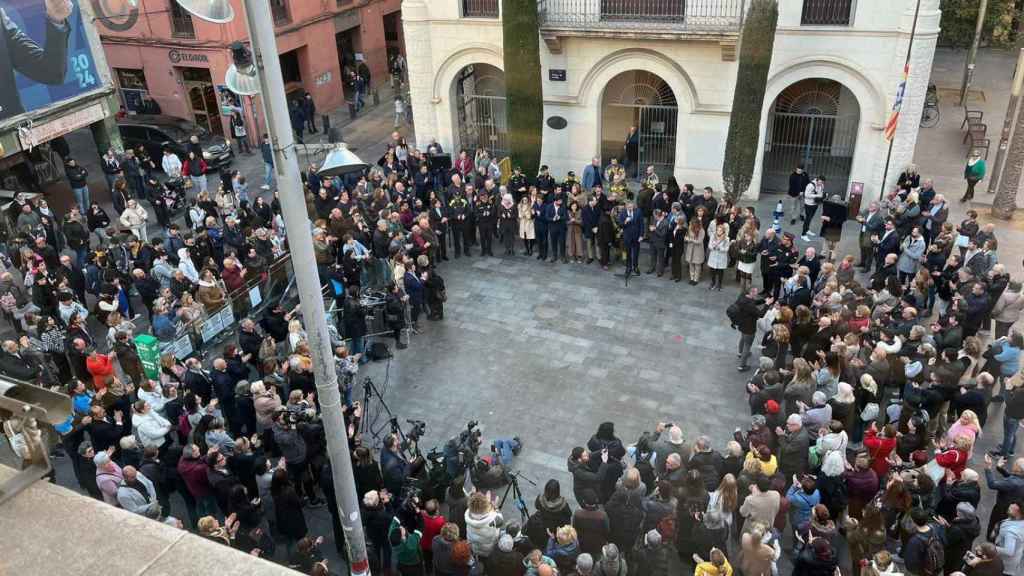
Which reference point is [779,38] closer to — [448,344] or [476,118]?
[476,118]

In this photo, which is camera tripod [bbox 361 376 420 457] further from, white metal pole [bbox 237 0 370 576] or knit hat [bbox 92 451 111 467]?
knit hat [bbox 92 451 111 467]

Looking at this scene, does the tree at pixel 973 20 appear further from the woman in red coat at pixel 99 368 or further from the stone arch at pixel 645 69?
the woman in red coat at pixel 99 368

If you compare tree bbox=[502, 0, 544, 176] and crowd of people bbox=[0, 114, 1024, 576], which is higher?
tree bbox=[502, 0, 544, 176]

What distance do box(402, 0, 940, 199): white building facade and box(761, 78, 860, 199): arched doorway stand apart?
0.09 feet

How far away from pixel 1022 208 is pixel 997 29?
1549 cm

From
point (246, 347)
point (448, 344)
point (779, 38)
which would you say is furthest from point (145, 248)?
point (779, 38)

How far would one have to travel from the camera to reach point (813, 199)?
1727 cm

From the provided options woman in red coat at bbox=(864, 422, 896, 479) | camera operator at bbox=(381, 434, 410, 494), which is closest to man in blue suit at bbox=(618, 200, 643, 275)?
woman in red coat at bbox=(864, 422, 896, 479)

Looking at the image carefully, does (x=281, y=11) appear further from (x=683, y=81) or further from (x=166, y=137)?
(x=683, y=81)

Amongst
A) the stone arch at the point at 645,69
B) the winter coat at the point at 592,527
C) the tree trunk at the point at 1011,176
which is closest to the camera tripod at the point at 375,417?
the winter coat at the point at 592,527

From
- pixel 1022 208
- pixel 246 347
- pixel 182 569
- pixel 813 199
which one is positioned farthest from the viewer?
pixel 1022 208

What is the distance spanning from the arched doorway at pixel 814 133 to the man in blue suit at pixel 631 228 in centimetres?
598

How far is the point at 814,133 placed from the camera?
65.2ft

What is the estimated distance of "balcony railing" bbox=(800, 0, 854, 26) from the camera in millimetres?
17656
